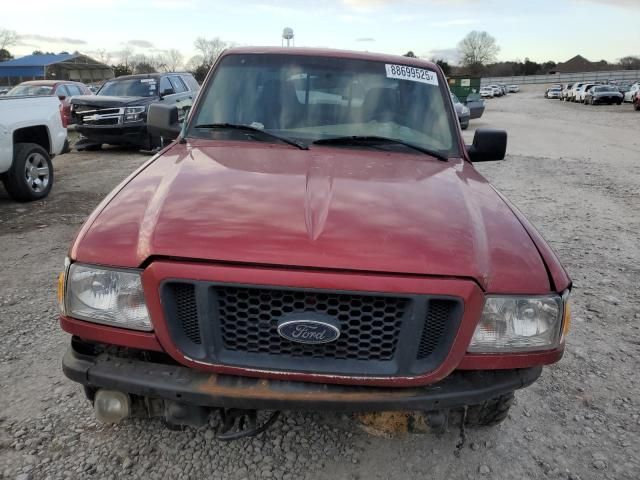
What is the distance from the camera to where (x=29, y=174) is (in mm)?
7043

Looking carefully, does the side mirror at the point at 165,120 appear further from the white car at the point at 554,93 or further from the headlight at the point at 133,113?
the white car at the point at 554,93

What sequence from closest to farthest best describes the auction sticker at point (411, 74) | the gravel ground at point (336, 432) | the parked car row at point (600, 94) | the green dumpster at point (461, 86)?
the gravel ground at point (336, 432)
the auction sticker at point (411, 74)
the green dumpster at point (461, 86)
the parked car row at point (600, 94)

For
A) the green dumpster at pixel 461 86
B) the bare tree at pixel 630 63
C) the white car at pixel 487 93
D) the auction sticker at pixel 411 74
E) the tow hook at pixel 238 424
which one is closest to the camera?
the tow hook at pixel 238 424

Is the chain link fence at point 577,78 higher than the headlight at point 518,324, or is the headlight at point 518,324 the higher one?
the chain link fence at point 577,78

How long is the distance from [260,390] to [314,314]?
337 millimetres

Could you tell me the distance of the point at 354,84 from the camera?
3.26 m

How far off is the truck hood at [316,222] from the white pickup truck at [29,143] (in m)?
4.98

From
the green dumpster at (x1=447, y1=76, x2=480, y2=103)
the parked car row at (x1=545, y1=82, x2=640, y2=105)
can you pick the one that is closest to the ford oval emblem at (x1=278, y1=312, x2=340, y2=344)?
the green dumpster at (x1=447, y1=76, x2=480, y2=103)

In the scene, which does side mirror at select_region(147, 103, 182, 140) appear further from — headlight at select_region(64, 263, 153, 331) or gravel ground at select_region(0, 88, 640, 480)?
headlight at select_region(64, 263, 153, 331)

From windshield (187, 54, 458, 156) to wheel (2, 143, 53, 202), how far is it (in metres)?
4.68

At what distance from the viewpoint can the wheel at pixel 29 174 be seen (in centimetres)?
673

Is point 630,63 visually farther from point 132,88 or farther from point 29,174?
point 29,174

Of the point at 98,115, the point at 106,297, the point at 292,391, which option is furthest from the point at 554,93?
the point at 106,297

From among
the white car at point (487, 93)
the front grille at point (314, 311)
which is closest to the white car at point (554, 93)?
the white car at point (487, 93)
